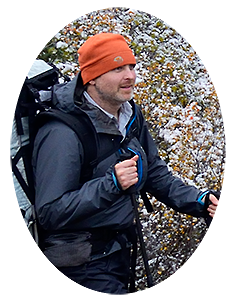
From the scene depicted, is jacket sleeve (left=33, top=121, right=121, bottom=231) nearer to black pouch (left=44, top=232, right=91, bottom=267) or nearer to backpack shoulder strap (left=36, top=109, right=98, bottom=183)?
backpack shoulder strap (left=36, top=109, right=98, bottom=183)

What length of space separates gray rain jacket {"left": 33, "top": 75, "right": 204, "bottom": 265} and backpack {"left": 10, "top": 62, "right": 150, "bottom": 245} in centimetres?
5

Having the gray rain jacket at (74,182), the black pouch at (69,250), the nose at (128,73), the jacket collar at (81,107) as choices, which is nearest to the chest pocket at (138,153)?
the gray rain jacket at (74,182)

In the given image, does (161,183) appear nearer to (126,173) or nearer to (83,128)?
(126,173)

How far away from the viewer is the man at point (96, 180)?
8.88 feet

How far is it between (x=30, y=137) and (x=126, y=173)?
79 centimetres

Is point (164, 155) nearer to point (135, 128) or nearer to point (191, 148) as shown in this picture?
point (191, 148)

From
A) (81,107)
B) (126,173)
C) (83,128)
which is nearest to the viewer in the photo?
A: (126,173)

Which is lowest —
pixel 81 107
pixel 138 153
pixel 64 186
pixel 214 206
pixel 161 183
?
pixel 214 206

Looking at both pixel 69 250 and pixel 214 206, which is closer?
pixel 69 250

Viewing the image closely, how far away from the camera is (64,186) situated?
2.72 m

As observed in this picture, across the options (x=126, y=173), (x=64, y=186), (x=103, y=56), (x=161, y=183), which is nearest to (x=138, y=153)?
(x=126, y=173)

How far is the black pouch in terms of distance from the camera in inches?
114

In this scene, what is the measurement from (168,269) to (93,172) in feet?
12.8

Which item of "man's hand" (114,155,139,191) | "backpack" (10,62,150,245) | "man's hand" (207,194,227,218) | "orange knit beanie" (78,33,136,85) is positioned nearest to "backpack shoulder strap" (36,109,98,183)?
"backpack" (10,62,150,245)
